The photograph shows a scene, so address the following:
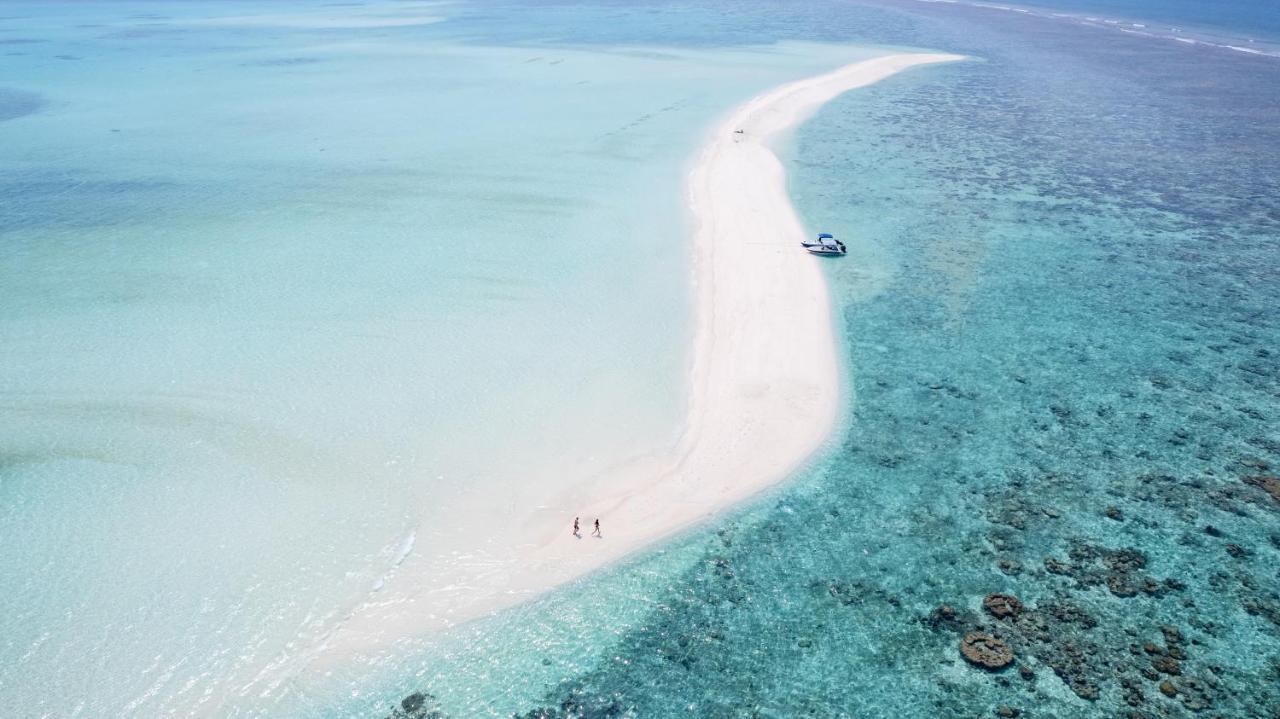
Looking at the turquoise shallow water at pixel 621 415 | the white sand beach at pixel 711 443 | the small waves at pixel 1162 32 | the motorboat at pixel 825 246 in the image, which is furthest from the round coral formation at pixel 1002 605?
the small waves at pixel 1162 32

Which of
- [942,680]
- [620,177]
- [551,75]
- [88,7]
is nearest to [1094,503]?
[942,680]

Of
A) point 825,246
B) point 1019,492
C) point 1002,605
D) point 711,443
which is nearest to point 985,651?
point 1002,605

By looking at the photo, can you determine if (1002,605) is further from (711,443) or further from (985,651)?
(711,443)

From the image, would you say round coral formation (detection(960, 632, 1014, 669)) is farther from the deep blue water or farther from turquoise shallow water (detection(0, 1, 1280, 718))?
turquoise shallow water (detection(0, 1, 1280, 718))

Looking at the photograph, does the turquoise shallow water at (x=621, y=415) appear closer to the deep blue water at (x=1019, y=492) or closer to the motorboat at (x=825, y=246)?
the deep blue water at (x=1019, y=492)

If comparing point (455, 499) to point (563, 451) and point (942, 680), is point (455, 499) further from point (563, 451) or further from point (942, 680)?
point (942, 680)

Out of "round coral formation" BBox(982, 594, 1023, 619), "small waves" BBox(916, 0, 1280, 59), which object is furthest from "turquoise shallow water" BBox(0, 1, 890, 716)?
"small waves" BBox(916, 0, 1280, 59)

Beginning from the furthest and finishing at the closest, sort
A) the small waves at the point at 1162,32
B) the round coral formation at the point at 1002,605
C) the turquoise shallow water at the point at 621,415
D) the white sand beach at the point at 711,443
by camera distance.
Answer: the small waves at the point at 1162,32 < the white sand beach at the point at 711,443 < the round coral formation at the point at 1002,605 < the turquoise shallow water at the point at 621,415
